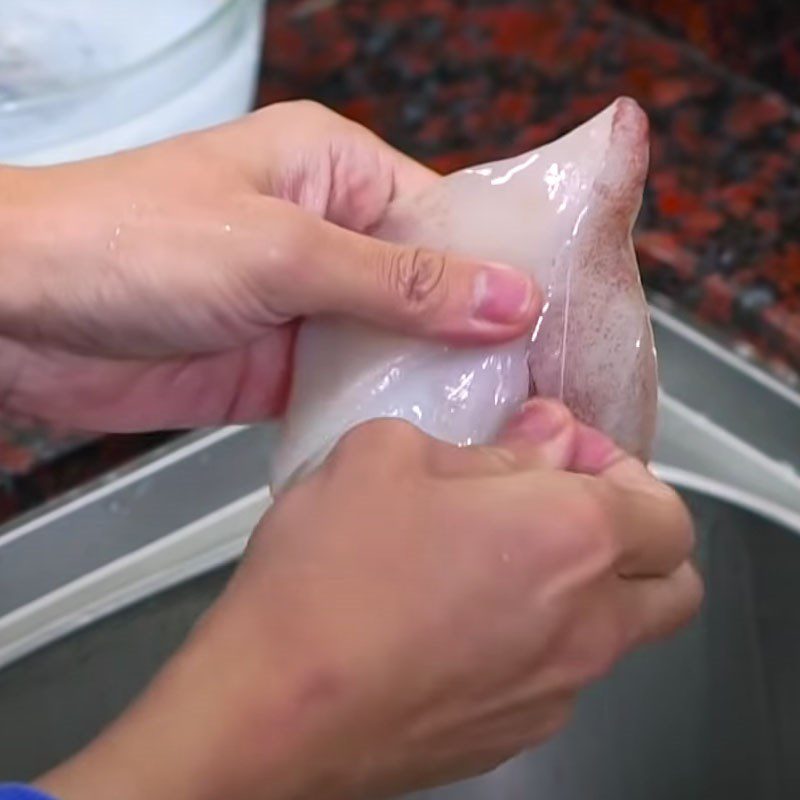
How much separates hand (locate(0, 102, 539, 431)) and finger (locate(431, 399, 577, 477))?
0.03 metres

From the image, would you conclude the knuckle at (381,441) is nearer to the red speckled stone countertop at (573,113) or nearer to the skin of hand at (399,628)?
the skin of hand at (399,628)

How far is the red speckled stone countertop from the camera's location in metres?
0.74

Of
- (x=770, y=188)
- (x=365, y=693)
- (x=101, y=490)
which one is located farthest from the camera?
(x=770, y=188)

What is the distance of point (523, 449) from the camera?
510 millimetres

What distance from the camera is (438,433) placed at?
0.53 meters

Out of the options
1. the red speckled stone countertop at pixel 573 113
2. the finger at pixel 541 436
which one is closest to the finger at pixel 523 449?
the finger at pixel 541 436

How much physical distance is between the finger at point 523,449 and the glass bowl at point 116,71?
285mm

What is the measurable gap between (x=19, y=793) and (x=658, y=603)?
Result: 8.4 inches

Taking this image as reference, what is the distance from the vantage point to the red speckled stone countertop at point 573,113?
735 mm

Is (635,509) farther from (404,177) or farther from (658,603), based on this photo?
(404,177)

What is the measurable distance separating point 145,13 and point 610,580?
45 centimetres

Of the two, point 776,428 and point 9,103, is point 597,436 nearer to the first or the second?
point 776,428

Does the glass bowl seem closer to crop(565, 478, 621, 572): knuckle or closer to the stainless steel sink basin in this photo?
the stainless steel sink basin

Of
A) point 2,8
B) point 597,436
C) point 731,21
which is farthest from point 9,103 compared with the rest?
point 731,21
